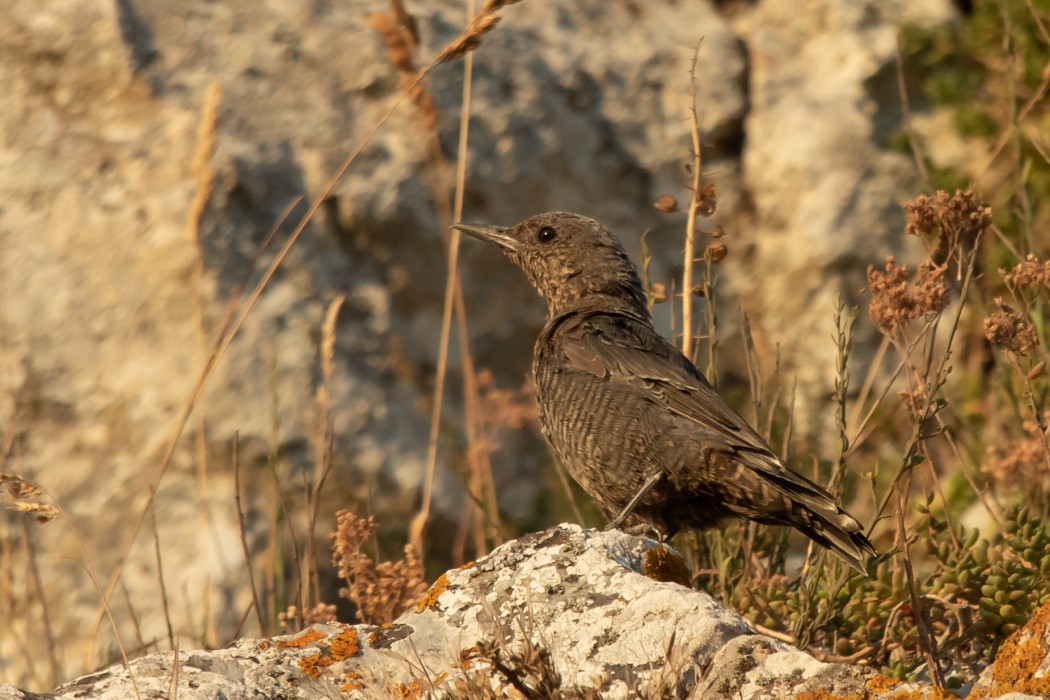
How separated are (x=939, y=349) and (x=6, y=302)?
15.7 ft

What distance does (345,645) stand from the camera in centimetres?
311

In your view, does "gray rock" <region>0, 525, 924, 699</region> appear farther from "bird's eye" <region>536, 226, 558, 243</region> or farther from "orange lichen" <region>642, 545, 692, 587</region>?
"bird's eye" <region>536, 226, 558, 243</region>

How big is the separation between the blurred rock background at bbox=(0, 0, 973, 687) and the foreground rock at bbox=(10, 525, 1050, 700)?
220cm

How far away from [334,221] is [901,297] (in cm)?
386

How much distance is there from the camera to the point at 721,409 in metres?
4.32

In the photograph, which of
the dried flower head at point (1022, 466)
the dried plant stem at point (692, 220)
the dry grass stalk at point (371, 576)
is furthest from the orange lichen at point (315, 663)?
the dried flower head at point (1022, 466)

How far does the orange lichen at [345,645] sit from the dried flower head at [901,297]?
1602 mm

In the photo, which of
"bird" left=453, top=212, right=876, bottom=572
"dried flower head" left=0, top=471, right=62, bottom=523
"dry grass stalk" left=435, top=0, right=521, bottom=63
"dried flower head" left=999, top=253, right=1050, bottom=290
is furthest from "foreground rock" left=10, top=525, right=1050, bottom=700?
"dry grass stalk" left=435, top=0, right=521, bottom=63

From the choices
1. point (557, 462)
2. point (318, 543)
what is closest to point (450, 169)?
point (318, 543)

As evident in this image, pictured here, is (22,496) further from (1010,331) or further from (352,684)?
(1010,331)

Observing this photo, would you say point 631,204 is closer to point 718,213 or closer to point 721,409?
point 718,213

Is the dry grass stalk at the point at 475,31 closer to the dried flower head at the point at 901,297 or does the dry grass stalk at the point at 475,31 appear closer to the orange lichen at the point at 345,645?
the dried flower head at the point at 901,297

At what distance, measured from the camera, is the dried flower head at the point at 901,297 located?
344 centimetres

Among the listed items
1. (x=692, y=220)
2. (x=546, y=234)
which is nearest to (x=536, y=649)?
(x=692, y=220)
